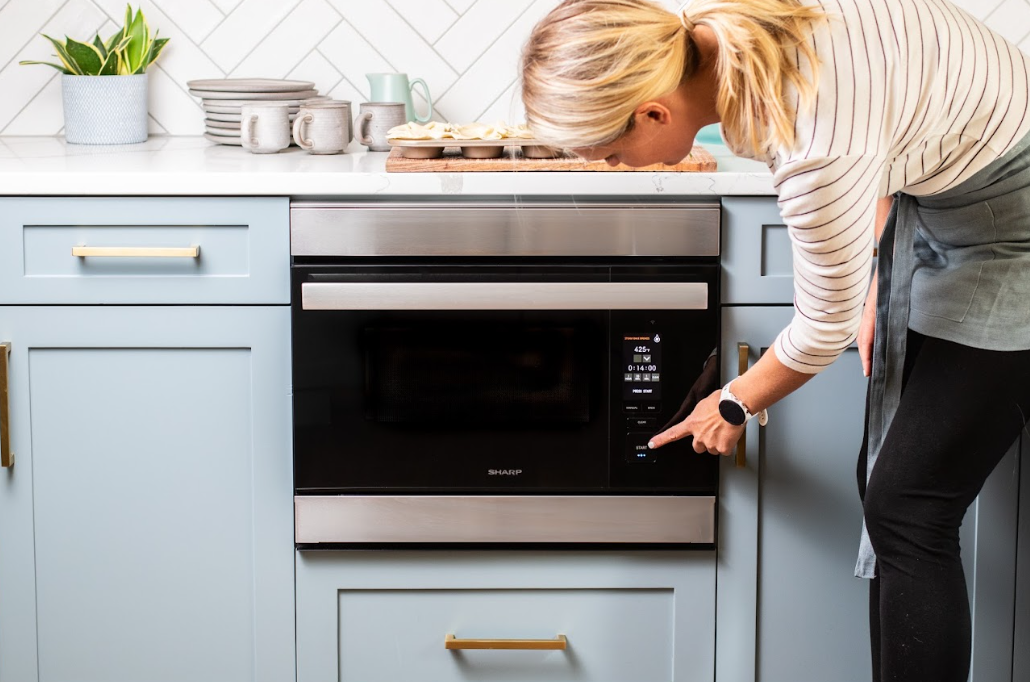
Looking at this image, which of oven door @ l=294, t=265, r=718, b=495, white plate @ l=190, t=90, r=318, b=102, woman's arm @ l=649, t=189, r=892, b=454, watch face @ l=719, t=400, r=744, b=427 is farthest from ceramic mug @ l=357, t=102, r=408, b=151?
watch face @ l=719, t=400, r=744, b=427

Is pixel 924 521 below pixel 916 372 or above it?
below

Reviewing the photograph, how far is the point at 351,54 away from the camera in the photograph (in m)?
2.41

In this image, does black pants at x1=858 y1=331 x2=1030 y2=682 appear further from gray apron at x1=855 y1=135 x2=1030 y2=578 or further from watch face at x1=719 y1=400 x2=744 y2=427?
watch face at x1=719 y1=400 x2=744 y2=427

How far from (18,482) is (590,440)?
914 mm

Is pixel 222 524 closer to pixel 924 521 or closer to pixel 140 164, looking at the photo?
pixel 140 164

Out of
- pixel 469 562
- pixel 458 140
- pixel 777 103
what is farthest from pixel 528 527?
pixel 777 103

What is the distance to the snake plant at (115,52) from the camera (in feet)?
7.41

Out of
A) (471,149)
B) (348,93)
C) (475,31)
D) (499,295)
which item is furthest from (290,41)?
(499,295)

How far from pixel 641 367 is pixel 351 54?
1007 mm

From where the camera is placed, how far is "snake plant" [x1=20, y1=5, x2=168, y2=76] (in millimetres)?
2258

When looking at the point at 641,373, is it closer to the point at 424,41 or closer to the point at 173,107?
the point at 424,41

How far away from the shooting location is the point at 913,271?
147 centimetres

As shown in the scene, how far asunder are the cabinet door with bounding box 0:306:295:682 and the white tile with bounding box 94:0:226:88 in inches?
30.9

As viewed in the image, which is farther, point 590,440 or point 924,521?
point 590,440
